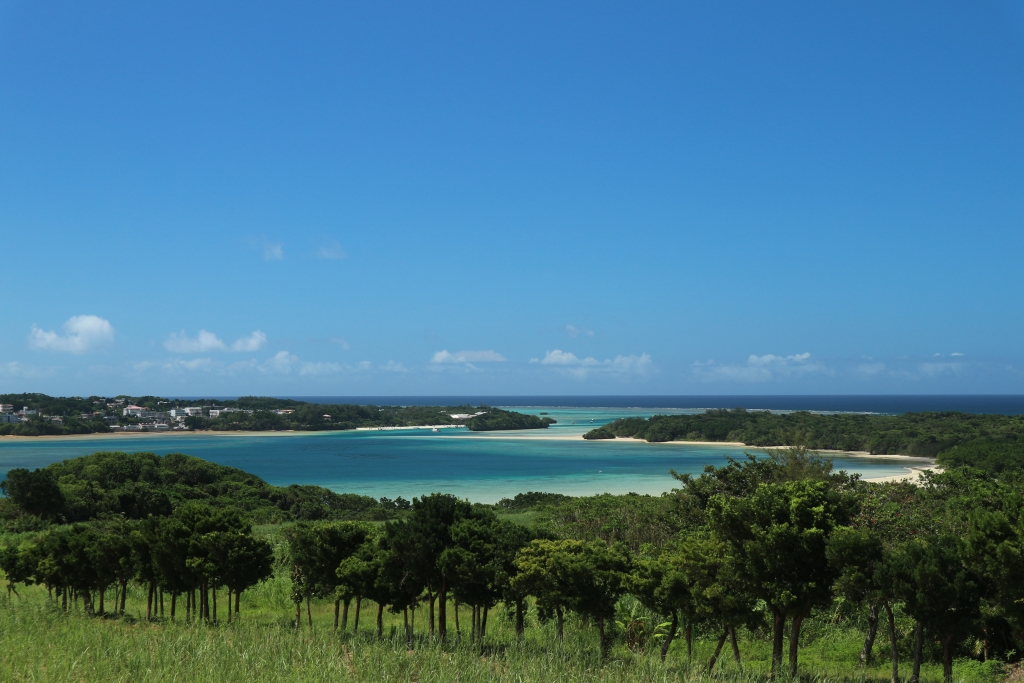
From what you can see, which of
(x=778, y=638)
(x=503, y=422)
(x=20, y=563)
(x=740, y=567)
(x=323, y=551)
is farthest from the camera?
(x=503, y=422)

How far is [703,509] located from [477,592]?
12106mm

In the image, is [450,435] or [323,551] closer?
[323,551]

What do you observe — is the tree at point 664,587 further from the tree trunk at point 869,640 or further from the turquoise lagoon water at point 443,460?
the turquoise lagoon water at point 443,460

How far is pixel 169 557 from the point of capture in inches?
696

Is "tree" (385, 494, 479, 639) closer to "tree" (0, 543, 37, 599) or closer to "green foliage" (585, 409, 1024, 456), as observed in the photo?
"tree" (0, 543, 37, 599)

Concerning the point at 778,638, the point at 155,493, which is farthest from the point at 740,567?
the point at 155,493

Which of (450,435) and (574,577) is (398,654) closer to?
(574,577)

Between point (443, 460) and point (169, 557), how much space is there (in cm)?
6311

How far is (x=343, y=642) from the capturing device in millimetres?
13750

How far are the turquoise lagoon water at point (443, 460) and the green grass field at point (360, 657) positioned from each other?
3452 centimetres

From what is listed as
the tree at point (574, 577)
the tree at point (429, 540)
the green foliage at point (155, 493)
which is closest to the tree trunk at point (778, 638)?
the tree at point (574, 577)

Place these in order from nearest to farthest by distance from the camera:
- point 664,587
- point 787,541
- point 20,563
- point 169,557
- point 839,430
Result: point 787,541 → point 664,587 → point 169,557 → point 20,563 → point 839,430

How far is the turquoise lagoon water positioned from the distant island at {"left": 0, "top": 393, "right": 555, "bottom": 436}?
32.2 feet

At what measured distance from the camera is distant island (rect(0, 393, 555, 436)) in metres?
125
